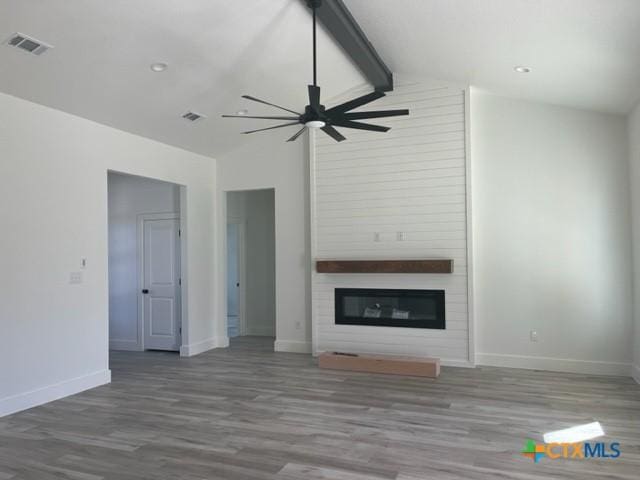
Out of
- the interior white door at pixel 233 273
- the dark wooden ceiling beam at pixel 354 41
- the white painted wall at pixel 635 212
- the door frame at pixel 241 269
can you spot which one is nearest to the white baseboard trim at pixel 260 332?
the door frame at pixel 241 269

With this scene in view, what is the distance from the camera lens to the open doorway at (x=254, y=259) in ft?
27.9

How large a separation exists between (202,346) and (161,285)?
1096mm

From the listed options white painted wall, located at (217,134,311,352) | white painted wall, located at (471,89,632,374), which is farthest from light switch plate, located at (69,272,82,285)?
white painted wall, located at (471,89,632,374)

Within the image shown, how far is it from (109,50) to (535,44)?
12.1ft

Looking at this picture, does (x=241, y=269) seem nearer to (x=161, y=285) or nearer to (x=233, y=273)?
(x=233, y=273)

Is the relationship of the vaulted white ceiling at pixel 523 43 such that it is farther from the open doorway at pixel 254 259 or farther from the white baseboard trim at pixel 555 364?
the open doorway at pixel 254 259

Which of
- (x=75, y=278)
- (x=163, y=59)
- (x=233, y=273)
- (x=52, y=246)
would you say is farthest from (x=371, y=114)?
(x=233, y=273)

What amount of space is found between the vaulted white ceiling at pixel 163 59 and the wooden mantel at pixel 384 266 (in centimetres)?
217

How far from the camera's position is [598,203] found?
17.9 ft

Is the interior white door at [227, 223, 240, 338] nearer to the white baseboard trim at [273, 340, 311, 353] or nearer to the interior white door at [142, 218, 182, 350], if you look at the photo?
the interior white door at [142, 218, 182, 350]

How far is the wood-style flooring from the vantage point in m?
3.16

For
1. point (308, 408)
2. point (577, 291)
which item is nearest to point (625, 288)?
point (577, 291)

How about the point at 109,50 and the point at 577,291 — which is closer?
the point at 109,50

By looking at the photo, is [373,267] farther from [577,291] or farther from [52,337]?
[52,337]
